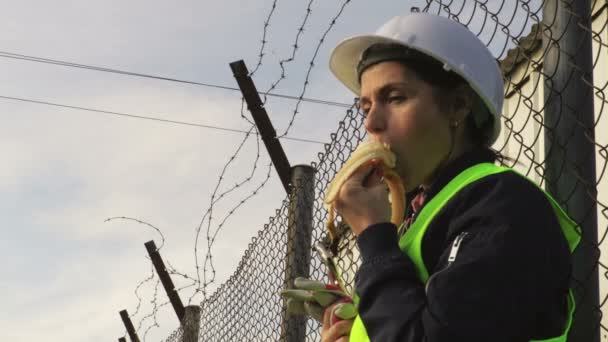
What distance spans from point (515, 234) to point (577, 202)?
0.82 m

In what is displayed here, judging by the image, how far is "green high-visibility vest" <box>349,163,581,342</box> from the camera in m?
2.47

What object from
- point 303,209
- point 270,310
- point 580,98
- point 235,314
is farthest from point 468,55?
point 235,314

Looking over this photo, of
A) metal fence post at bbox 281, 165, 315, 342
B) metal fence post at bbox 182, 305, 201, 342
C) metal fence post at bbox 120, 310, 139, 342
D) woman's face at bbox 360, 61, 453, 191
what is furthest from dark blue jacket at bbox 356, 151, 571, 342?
metal fence post at bbox 120, 310, 139, 342

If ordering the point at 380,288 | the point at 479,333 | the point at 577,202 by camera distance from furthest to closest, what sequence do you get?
the point at 577,202 < the point at 380,288 < the point at 479,333

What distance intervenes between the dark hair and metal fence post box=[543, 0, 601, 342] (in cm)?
36

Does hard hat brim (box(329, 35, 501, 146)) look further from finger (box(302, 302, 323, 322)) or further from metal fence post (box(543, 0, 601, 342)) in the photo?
finger (box(302, 302, 323, 322))

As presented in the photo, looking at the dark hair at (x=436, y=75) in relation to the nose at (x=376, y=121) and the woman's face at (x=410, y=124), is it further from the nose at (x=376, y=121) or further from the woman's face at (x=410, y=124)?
the nose at (x=376, y=121)

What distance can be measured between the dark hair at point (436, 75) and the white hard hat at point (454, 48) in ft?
0.06

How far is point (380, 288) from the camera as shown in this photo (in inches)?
93.4

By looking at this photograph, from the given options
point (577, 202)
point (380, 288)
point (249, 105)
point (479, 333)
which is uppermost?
point (249, 105)

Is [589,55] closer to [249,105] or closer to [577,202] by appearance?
[577,202]

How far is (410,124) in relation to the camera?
2645mm

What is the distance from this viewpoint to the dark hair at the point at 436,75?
272cm

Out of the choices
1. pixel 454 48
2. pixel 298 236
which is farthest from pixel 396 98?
pixel 298 236
